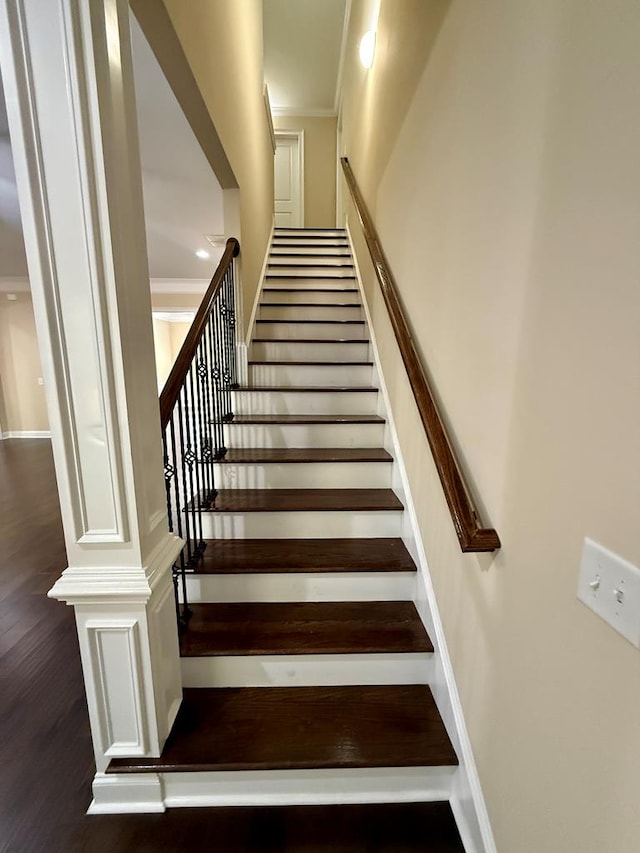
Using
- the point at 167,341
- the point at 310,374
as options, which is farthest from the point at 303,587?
the point at 167,341

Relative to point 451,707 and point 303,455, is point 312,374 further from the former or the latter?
point 451,707

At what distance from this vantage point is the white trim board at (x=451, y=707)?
1065 millimetres

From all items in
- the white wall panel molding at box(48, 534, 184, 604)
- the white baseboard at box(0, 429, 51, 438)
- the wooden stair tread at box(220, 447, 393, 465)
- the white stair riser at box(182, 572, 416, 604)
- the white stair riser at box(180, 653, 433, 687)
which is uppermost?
the wooden stair tread at box(220, 447, 393, 465)

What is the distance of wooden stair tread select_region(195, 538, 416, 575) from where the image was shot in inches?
62.9

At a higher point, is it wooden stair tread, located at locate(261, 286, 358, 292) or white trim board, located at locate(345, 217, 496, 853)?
wooden stair tread, located at locate(261, 286, 358, 292)

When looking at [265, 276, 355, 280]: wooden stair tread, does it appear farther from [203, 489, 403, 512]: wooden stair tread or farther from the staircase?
[203, 489, 403, 512]: wooden stair tread

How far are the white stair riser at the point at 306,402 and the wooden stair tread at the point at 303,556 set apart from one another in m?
0.94

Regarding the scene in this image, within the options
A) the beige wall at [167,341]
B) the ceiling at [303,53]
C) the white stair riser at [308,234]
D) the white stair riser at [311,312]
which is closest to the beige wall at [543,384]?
the white stair riser at [311,312]

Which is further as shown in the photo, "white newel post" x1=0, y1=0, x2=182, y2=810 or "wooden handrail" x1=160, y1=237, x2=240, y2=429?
"wooden handrail" x1=160, y1=237, x2=240, y2=429

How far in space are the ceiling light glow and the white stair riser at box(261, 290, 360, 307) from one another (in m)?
1.64

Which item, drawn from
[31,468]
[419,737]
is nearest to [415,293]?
[419,737]

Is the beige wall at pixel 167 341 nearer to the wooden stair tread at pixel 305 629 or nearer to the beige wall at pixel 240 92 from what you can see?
the beige wall at pixel 240 92

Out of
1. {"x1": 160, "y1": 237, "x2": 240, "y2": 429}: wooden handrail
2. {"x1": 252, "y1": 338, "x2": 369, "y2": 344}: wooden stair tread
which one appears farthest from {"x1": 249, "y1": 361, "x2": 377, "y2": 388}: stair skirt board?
{"x1": 160, "y1": 237, "x2": 240, "y2": 429}: wooden handrail

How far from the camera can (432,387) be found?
144 centimetres
